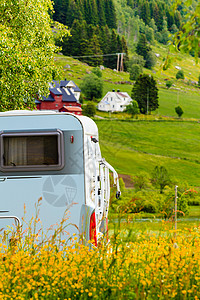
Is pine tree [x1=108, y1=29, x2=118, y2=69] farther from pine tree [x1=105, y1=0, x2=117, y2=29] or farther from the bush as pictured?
the bush

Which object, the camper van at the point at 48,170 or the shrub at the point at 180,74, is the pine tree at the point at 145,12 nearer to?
the shrub at the point at 180,74

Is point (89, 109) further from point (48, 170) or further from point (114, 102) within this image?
point (48, 170)

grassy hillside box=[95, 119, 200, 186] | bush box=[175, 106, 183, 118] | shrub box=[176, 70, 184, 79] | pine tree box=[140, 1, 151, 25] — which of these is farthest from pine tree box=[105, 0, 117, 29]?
grassy hillside box=[95, 119, 200, 186]

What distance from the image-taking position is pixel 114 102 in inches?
3543

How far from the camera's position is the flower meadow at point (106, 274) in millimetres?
4344

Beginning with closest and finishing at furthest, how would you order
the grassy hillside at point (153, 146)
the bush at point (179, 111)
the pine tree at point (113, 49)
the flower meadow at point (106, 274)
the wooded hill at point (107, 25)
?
the flower meadow at point (106, 274) → the grassy hillside at point (153, 146) → the bush at point (179, 111) → the pine tree at point (113, 49) → the wooded hill at point (107, 25)

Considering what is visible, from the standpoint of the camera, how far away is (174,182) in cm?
3184

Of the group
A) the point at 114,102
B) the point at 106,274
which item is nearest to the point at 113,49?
the point at 114,102

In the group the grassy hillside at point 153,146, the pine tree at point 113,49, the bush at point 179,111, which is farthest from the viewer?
the pine tree at point 113,49

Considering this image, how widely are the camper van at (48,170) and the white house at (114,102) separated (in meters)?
81.2

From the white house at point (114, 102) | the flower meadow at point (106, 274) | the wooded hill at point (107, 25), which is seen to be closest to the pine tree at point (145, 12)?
the wooded hill at point (107, 25)

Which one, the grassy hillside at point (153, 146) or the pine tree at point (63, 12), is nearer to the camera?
the grassy hillside at point (153, 146)

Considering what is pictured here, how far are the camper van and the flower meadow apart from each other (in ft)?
5.68

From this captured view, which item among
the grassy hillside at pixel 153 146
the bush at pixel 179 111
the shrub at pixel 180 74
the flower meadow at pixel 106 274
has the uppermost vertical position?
the flower meadow at pixel 106 274
